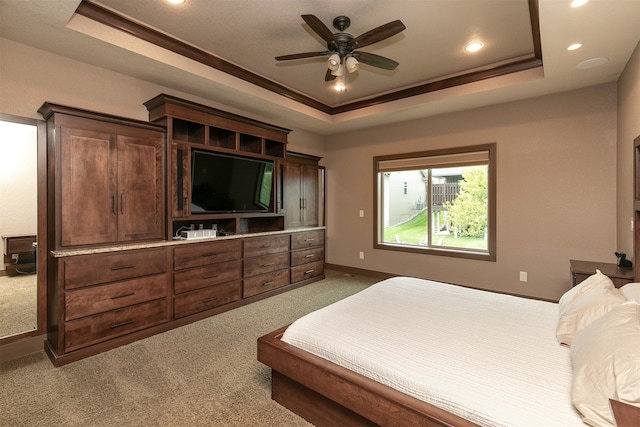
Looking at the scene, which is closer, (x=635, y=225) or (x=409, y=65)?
(x=635, y=225)

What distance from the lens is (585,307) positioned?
5.69ft

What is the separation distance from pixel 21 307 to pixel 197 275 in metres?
1.46

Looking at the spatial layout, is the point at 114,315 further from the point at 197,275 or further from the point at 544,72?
the point at 544,72

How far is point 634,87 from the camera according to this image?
2652 mm

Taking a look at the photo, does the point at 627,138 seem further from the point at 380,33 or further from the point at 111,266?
the point at 111,266

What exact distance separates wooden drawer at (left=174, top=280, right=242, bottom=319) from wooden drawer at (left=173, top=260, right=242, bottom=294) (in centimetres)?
6

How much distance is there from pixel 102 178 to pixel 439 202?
4444 millimetres

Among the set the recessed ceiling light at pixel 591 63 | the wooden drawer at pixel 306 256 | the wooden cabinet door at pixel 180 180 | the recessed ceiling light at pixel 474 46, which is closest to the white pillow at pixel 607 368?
the recessed ceiling light at pixel 591 63

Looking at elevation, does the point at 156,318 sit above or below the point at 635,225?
below

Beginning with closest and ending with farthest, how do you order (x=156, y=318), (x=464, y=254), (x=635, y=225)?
1. (x=635, y=225)
2. (x=156, y=318)
3. (x=464, y=254)

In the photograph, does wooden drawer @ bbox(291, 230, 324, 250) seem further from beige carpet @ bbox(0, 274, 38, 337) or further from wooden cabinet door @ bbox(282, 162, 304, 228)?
beige carpet @ bbox(0, 274, 38, 337)

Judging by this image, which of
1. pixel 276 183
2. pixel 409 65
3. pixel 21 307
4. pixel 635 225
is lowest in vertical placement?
pixel 21 307

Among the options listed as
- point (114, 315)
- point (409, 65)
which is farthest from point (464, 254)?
point (114, 315)

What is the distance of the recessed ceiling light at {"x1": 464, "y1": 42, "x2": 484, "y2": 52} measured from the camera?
309cm
